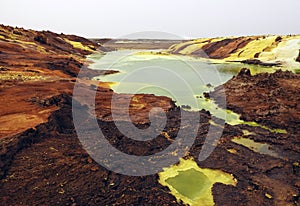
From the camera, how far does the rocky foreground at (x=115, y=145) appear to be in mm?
7254

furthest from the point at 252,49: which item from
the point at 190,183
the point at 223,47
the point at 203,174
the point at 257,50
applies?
the point at 190,183

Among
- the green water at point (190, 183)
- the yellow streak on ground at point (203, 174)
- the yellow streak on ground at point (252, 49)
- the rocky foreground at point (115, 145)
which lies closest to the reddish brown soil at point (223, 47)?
the yellow streak on ground at point (252, 49)

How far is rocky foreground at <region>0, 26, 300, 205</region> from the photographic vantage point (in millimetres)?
7254

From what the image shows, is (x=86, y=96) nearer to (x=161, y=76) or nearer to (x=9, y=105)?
(x=9, y=105)

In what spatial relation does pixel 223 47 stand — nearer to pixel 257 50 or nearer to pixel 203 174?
pixel 257 50

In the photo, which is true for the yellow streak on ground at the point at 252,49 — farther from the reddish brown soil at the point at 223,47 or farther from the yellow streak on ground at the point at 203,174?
the yellow streak on ground at the point at 203,174

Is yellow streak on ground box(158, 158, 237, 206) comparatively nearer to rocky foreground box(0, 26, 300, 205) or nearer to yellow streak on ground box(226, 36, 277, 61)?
rocky foreground box(0, 26, 300, 205)

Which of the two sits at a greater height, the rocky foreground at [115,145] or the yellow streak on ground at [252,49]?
the yellow streak on ground at [252,49]

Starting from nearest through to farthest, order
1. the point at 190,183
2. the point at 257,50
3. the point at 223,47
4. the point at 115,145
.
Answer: the point at 190,183
the point at 115,145
the point at 257,50
the point at 223,47

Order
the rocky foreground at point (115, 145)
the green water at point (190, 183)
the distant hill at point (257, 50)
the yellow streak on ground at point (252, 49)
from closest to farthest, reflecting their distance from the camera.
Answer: the rocky foreground at point (115, 145)
the green water at point (190, 183)
the distant hill at point (257, 50)
the yellow streak on ground at point (252, 49)

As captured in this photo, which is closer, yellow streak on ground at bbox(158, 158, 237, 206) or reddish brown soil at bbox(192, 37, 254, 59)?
yellow streak on ground at bbox(158, 158, 237, 206)

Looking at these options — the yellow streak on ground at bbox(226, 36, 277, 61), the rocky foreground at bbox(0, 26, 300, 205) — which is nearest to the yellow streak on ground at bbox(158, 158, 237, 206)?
the rocky foreground at bbox(0, 26, 300, 205)

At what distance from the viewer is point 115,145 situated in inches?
393

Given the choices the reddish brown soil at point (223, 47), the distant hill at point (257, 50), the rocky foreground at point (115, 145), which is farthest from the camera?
the reddish brown soil at point (223, 47)
